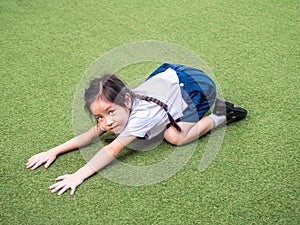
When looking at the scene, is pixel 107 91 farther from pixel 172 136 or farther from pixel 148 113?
pixel 172 136

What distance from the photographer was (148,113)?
4.20 ft

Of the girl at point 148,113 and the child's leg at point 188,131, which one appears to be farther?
the child's leg at point 188,131

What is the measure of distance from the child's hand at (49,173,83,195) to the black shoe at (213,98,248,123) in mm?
512

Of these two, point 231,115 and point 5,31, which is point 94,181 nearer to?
point 231,115

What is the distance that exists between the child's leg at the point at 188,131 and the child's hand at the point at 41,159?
363mm

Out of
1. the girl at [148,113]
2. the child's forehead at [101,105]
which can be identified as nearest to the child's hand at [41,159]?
the girl at [148,113]

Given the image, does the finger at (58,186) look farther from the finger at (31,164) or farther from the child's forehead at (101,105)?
the child's forehead at (101,105)

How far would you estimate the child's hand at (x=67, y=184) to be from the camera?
1.21 metres

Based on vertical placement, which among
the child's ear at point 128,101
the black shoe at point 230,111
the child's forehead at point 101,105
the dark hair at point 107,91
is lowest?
the black shoe at point 230,111

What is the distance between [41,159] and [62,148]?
0.07 m

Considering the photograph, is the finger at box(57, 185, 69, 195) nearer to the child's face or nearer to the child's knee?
the child's face

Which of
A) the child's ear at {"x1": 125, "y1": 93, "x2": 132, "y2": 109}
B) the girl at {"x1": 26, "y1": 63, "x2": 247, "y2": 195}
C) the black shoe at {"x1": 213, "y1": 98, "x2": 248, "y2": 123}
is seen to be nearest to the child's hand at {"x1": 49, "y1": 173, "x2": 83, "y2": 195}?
the girl at {"x1": 26, "y1": 63, "x2": 247, "y2": 195}

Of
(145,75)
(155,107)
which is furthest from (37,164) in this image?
(145,75)

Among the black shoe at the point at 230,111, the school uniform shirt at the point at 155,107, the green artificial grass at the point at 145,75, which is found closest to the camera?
the green artificial grass at the point at 145,75
